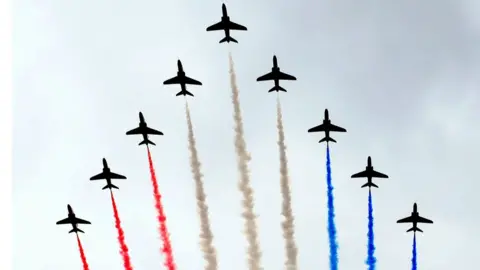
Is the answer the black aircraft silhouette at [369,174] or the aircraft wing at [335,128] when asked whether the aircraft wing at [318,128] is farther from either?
the black aircraft silhouette at [369,174]

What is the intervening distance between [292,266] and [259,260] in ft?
16.4

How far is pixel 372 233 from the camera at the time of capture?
82.3 m

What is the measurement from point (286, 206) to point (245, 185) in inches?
270

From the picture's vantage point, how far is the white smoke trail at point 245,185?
3051 inches

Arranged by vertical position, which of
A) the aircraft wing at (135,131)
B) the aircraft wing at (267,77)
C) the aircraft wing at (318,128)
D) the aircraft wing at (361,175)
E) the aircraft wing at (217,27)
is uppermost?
the aircraft wing at (217,27)

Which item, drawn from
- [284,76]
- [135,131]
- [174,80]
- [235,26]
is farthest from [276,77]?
[135,131]

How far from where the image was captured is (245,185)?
80750 millimetres

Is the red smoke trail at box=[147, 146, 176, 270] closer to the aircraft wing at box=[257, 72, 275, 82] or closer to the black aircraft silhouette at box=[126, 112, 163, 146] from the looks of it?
the black aircraft silhouette at box=[126, 112, 163, 146]

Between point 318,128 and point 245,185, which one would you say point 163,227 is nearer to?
point 245,185

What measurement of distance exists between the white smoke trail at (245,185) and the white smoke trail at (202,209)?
5345 mm

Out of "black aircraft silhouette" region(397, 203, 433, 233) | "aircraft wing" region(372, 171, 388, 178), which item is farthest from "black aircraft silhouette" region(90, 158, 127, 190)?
"black aircraft silhouette" region(397, 203, 433, 233)

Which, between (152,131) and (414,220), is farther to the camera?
(414,220)

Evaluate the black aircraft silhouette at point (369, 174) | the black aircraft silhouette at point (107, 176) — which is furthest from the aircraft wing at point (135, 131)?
the black aircraft silhouette at point (369, 174)

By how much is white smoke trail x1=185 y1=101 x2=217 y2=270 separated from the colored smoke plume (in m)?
10.9
